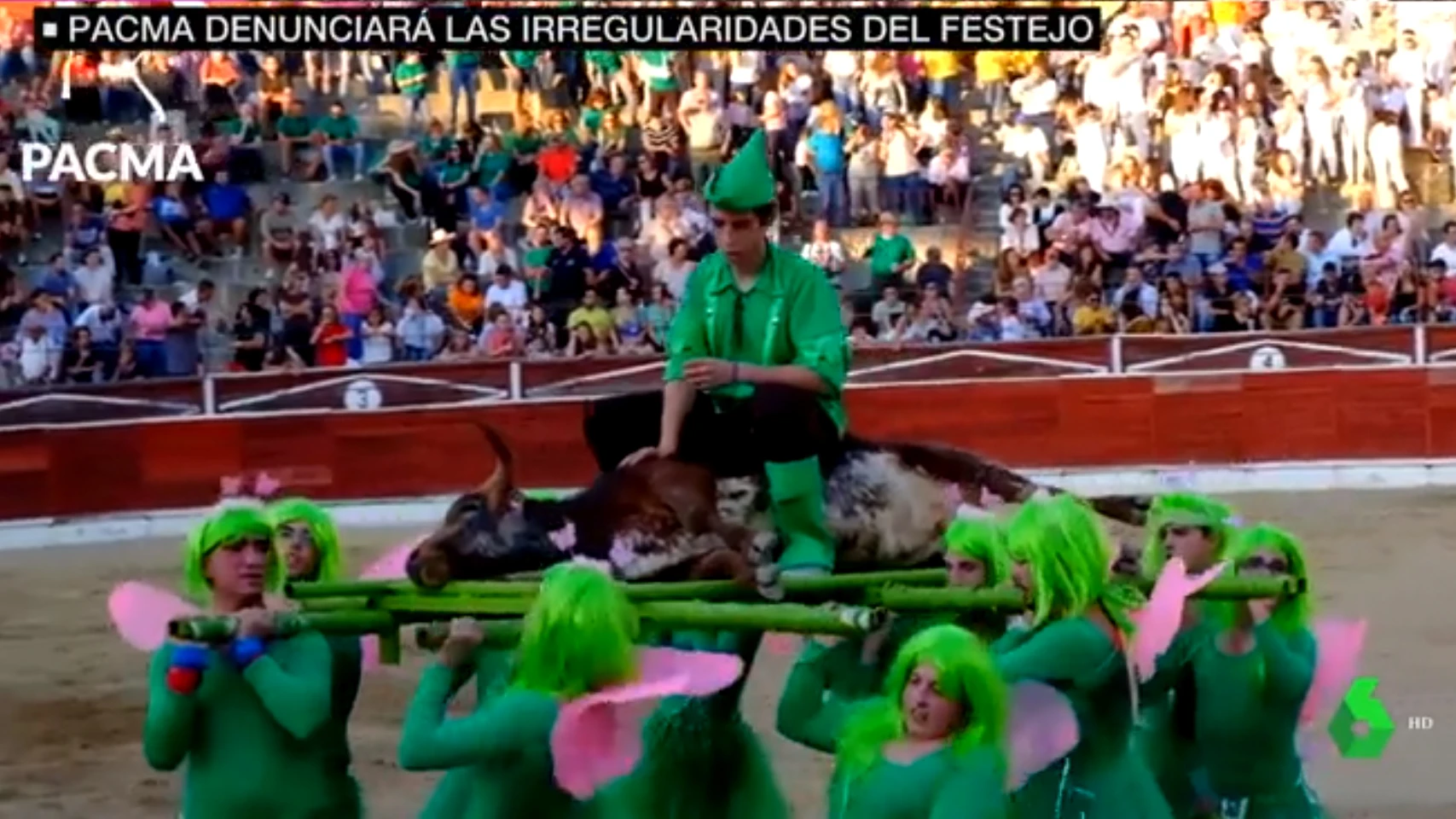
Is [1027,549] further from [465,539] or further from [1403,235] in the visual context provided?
[1403,235]

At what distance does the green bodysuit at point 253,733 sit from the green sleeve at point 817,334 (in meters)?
1.15

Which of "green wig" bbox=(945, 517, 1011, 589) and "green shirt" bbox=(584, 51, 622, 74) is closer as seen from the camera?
"green wig" bbox=(945, 517, 1011, 589)

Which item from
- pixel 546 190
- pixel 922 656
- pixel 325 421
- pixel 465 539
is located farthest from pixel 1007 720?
pixel 546 190

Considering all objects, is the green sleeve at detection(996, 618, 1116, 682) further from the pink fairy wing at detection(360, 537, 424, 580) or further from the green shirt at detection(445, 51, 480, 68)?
the green shirt at detection(445, 51, 480, 68)

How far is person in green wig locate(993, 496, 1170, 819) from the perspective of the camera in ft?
15.9

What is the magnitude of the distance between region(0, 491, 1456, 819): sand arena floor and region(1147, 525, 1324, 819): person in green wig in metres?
2.13

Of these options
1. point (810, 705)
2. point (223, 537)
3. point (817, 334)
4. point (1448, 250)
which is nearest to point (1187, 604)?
point (810, 705)

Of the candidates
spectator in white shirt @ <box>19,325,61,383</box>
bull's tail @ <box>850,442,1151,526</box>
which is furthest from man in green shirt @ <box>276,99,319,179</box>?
bull's tail @ <box>850,442,1151,526</box>

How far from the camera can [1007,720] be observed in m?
4.60

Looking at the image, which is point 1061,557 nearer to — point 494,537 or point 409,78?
point 494,537

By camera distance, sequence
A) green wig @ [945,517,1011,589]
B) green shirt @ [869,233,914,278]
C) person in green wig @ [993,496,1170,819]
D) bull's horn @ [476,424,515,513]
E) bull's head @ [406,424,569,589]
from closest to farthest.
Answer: person in green wig @ [993,496,1170,819] → green wig @ [945,517,1011,589] → bull's head @ [406,424,569,589] → bull's horn @ [476,424,515,513] → green shirt @ [869,233,914,278]

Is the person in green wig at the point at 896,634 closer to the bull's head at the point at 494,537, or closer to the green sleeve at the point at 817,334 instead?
the green sleeve at the point at 817,334

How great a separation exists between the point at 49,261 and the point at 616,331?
333 cm

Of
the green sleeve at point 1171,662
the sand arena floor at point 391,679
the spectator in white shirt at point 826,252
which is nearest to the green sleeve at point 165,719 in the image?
the green sleeve at point 1171,662
